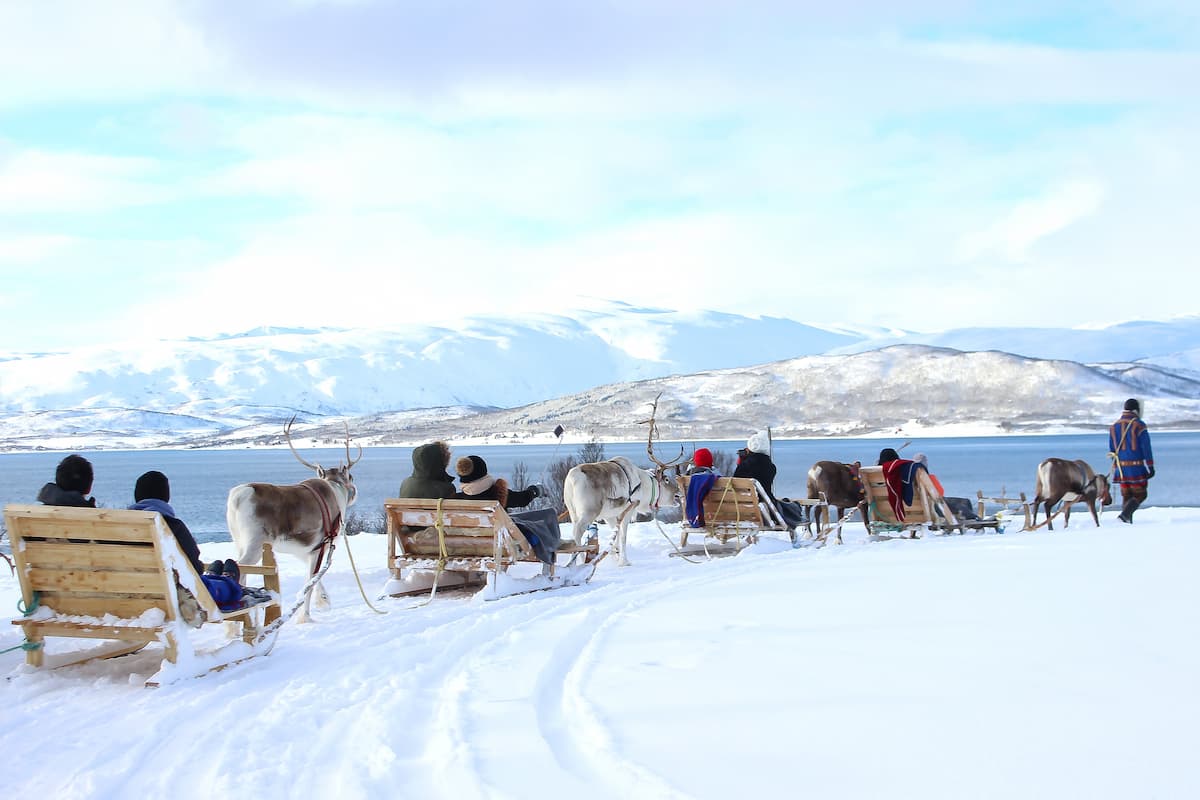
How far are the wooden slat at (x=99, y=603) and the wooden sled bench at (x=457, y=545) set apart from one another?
3920mm

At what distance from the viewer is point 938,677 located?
5.84m

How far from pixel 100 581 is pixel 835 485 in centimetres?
1337

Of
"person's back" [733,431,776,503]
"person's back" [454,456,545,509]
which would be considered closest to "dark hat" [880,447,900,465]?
"person's back" [733,431,776,503]

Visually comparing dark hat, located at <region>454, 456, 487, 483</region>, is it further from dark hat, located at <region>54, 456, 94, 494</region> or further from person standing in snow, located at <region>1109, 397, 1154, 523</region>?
person standing in snow, located at <region>1109, 397, 1154, 523</region>

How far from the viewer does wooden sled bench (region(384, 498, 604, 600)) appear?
416 inches

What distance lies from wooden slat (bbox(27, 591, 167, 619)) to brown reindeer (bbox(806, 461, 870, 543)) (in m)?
12.7

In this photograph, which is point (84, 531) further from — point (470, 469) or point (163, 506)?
point (470, 469)

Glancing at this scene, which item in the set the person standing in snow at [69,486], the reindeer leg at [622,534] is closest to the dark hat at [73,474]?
the person standing in snow at [69,486]

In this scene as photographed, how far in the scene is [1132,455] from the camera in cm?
1712

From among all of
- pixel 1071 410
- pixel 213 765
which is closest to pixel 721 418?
pixel 1071 410

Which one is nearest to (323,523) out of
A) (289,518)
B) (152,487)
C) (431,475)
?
(289,518)

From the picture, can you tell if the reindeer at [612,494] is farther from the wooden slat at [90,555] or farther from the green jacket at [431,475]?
the wooden slat at [90,555]

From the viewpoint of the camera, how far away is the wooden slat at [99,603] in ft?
22.1

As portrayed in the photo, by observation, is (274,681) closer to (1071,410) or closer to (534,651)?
(534,651)
